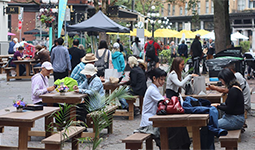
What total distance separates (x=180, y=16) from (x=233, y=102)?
3147 inches

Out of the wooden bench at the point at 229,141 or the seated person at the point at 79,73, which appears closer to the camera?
the wooden bench at the point at 229,141

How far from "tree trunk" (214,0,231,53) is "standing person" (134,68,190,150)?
37.3 feet

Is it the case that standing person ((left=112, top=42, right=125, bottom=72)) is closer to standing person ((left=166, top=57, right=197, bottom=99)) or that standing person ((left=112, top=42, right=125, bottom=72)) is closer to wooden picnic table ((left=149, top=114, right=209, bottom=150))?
standing person ((left=166, top=57, right=197, bottom=99))

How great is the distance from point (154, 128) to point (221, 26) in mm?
12048

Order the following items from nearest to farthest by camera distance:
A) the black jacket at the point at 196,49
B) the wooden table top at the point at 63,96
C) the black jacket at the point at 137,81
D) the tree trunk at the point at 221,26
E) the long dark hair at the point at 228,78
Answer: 1. the long dark hair at the point at 228,78
2. the wooden table top at the point at 63,96
3. the black jacket at the point at 137,81
4. the tree trunk at the point at 221,26
5. the black jacket at the point at 196,49

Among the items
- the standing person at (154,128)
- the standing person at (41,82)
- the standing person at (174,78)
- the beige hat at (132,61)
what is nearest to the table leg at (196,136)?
the standing person at (154,128)

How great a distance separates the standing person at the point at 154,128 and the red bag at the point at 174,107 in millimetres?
302

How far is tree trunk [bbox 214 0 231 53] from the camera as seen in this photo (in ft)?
59.9

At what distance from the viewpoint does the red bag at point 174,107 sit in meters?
6.70

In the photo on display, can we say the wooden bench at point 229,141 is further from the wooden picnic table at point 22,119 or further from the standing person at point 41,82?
the standing person at point 41,82

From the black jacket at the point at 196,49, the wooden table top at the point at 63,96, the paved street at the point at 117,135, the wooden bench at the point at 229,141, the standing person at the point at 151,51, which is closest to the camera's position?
the wooden bench at the point at 229,141

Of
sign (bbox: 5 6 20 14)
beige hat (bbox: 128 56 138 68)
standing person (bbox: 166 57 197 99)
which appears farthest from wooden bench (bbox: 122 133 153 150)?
sign (bbox: 5 6 20 14)

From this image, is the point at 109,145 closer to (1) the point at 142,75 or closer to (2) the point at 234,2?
(1) the point at 142,75

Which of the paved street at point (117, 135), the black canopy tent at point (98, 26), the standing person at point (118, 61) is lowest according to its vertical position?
the paved street at point (117, 135)
